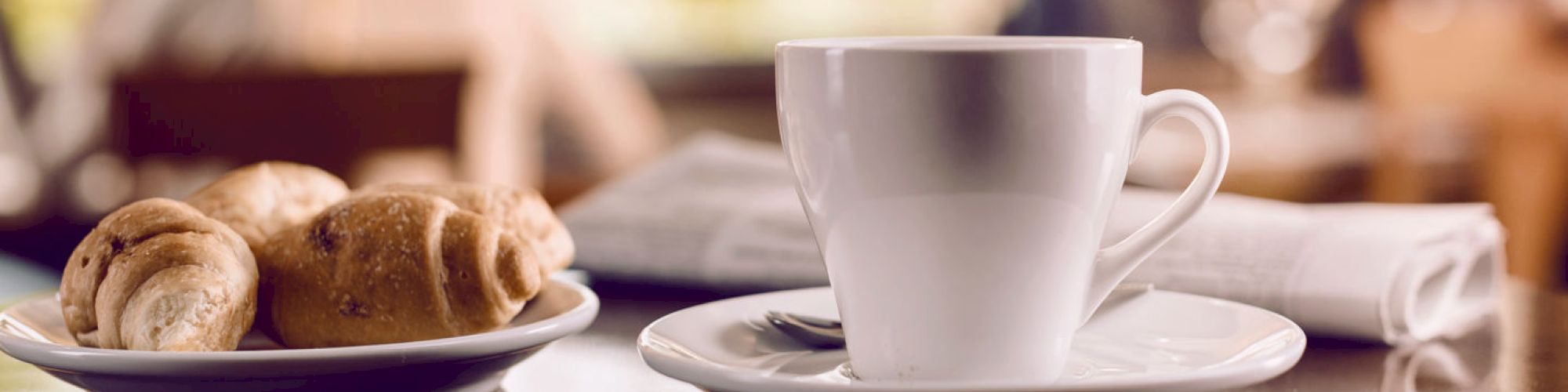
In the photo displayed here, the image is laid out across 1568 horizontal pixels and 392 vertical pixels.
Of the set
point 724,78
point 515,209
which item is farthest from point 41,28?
point 515,209

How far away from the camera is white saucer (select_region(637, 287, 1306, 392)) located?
335mm

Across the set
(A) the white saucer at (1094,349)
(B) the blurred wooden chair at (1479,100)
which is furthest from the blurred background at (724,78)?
(A) the white saucer at (1094,349)

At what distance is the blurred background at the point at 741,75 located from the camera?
6.45 ft

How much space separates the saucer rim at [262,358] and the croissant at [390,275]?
34 mm

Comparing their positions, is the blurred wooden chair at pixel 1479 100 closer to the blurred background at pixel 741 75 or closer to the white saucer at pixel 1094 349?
the blurred background at pixel 741 75

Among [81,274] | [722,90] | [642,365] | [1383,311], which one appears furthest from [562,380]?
[722,90]

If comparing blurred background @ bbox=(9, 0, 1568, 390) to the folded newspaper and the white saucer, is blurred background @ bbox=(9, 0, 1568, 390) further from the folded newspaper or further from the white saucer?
the white saucer

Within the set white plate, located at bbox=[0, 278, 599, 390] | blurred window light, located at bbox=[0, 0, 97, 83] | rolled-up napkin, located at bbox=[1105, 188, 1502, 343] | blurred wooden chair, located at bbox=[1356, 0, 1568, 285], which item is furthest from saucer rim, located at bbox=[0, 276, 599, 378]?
blurred window light, located at bbox=[0, 0, 97, 83]

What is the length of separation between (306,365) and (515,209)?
0.46ft

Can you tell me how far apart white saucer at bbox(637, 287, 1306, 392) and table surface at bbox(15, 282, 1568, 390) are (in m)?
0.03

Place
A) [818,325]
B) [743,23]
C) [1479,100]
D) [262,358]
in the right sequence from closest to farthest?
[262,358]
[818,325]
[1479,100]
[743,23]

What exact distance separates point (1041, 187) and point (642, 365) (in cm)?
17

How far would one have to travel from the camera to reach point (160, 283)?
0.39 meters

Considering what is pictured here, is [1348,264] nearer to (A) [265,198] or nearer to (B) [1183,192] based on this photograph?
(B) [1183,192]
